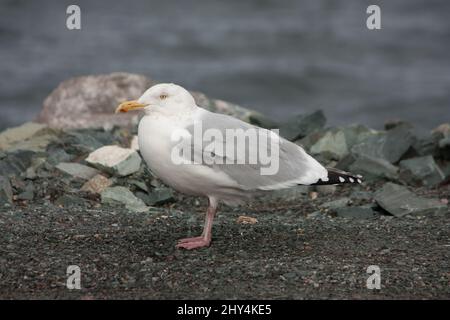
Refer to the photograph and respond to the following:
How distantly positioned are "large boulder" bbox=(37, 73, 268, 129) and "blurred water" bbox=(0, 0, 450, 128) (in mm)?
5238

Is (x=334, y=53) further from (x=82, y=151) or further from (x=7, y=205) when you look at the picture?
(x=7, y=205)

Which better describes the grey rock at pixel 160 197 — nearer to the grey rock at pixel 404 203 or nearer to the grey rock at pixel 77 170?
the grey rock at pixel 77 170

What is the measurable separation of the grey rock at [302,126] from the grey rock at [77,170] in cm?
268

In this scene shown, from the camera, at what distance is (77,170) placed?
29.9 feet

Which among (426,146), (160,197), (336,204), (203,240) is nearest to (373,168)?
(426,146)

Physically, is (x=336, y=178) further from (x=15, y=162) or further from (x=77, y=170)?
(x=15, y=162)

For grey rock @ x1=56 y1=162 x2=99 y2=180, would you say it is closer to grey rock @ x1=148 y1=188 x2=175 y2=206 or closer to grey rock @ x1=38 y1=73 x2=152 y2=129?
grey rock @ x1=148 y1=188 x2=175 y2=206

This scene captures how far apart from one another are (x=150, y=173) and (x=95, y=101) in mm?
3620

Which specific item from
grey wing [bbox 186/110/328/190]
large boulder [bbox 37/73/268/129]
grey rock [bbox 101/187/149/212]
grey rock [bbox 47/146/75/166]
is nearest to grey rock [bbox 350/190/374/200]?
grey wing [bbox 186/110/328/190]

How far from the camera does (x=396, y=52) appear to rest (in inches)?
861

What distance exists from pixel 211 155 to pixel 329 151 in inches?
148

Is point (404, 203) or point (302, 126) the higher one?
point (302, 126)

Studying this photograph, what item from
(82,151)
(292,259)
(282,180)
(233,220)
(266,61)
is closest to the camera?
(292,259)
